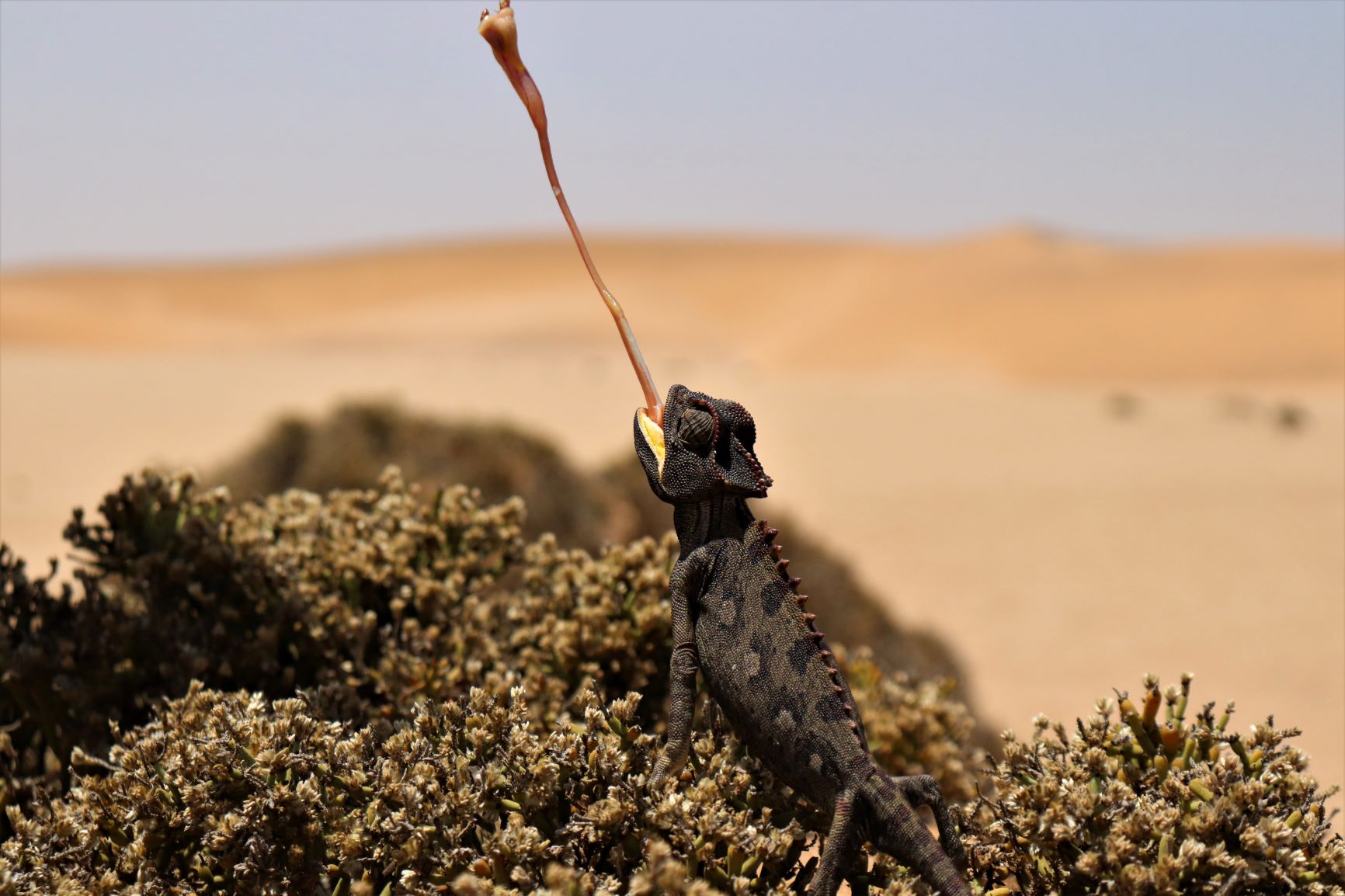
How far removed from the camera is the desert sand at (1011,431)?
38.6 ft

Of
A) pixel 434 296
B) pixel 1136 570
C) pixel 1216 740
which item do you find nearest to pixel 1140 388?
pixel 1136 570

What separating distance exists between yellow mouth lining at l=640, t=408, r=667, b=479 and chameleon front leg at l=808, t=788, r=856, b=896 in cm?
99

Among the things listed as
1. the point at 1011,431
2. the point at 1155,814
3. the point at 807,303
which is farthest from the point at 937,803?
the point at 807,303

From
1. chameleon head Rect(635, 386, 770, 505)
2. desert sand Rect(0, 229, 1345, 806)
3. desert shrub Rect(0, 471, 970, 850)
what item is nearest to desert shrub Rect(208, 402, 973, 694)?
desert sand Rect(0, 229, 1345, 806)

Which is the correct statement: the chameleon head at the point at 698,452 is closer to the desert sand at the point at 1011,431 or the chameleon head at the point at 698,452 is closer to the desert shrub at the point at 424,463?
the desert sand at the point at 1011,431

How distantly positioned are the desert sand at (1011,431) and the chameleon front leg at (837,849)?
650cm

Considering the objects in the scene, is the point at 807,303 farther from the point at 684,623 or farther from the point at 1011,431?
the point at 684,623

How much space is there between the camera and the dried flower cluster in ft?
8.42

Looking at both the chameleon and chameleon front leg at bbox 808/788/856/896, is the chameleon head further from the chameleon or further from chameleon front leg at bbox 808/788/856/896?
chameleon front leg at bbox 808/788/856/896

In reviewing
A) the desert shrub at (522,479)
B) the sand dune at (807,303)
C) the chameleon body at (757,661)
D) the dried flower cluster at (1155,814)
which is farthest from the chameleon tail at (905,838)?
the sand dune at (807,303)

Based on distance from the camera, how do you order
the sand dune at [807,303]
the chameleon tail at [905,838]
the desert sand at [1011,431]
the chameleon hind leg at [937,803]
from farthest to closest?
1. the sand dune at [807,303]
2. the desert sand at [1011,431]
3. the chameleon hind leg at [937,803]
4. the chameleon tail at [905,838]

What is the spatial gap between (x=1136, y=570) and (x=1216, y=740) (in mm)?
11879

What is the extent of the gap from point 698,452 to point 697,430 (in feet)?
0.20

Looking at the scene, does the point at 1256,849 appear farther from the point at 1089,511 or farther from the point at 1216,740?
the point at 1089,511
